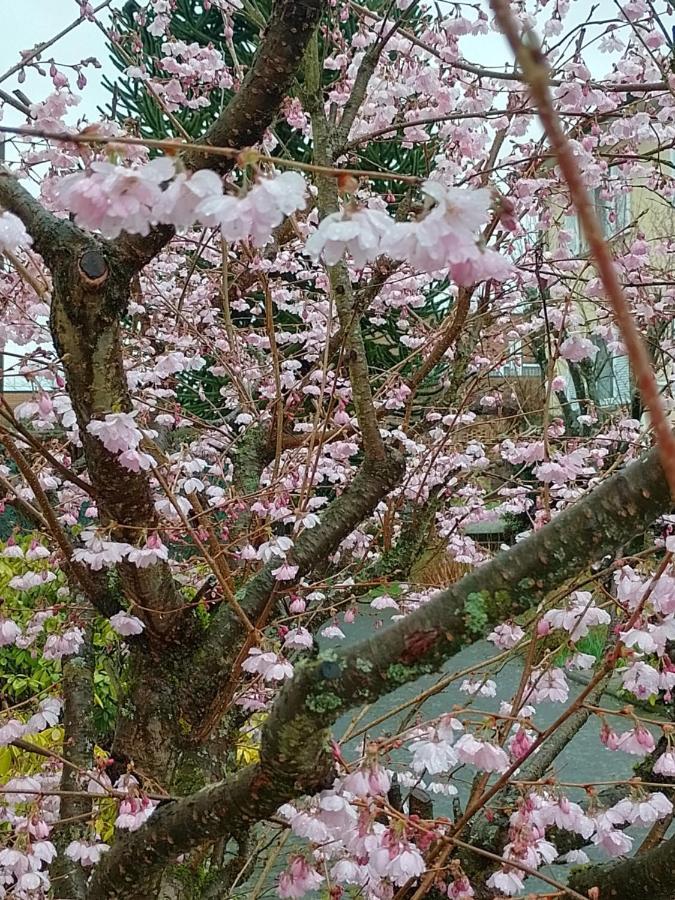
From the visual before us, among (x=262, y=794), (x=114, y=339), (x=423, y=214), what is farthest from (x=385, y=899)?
(x=423, y=214)

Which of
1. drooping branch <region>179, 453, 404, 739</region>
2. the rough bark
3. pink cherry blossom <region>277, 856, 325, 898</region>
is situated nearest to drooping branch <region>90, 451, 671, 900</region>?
pink cherry blossom <region>277, 856, 325, 898</region>

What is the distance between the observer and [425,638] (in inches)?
39.9

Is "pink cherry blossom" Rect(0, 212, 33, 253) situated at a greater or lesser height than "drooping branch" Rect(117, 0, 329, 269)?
lesser

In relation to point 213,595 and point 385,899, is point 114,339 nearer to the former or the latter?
point 213,595

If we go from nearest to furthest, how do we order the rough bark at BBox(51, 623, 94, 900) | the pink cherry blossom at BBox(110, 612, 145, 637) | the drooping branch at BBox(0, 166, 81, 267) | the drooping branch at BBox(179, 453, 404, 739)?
the drooping branch at BBox(0, 166, 81, 267)
the pink cherry blossom at BBox(110, 612, 145, 637)
the drooping branch at BBox(179, 453, 404, 739)
the rough bark at BBox(51, 623, 94, 900)

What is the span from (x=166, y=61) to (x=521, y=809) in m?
4.21

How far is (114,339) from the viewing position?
66.6 inches

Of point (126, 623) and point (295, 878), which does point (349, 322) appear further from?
point (295, 878)

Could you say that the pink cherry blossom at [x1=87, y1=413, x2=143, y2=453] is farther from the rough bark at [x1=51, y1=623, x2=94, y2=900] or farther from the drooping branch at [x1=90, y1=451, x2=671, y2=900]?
the rough bark at [x1=51, y1=623, x2=94, y2=900]

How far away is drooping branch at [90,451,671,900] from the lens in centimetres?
93

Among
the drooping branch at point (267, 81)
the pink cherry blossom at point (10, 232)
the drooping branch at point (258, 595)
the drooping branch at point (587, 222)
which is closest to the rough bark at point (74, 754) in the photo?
the drooping branch at point (258, 595)

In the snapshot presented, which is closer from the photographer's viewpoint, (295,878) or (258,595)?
(295,878)

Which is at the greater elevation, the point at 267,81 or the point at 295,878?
the point at 267,81

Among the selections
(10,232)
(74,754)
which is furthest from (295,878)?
(10,232)
